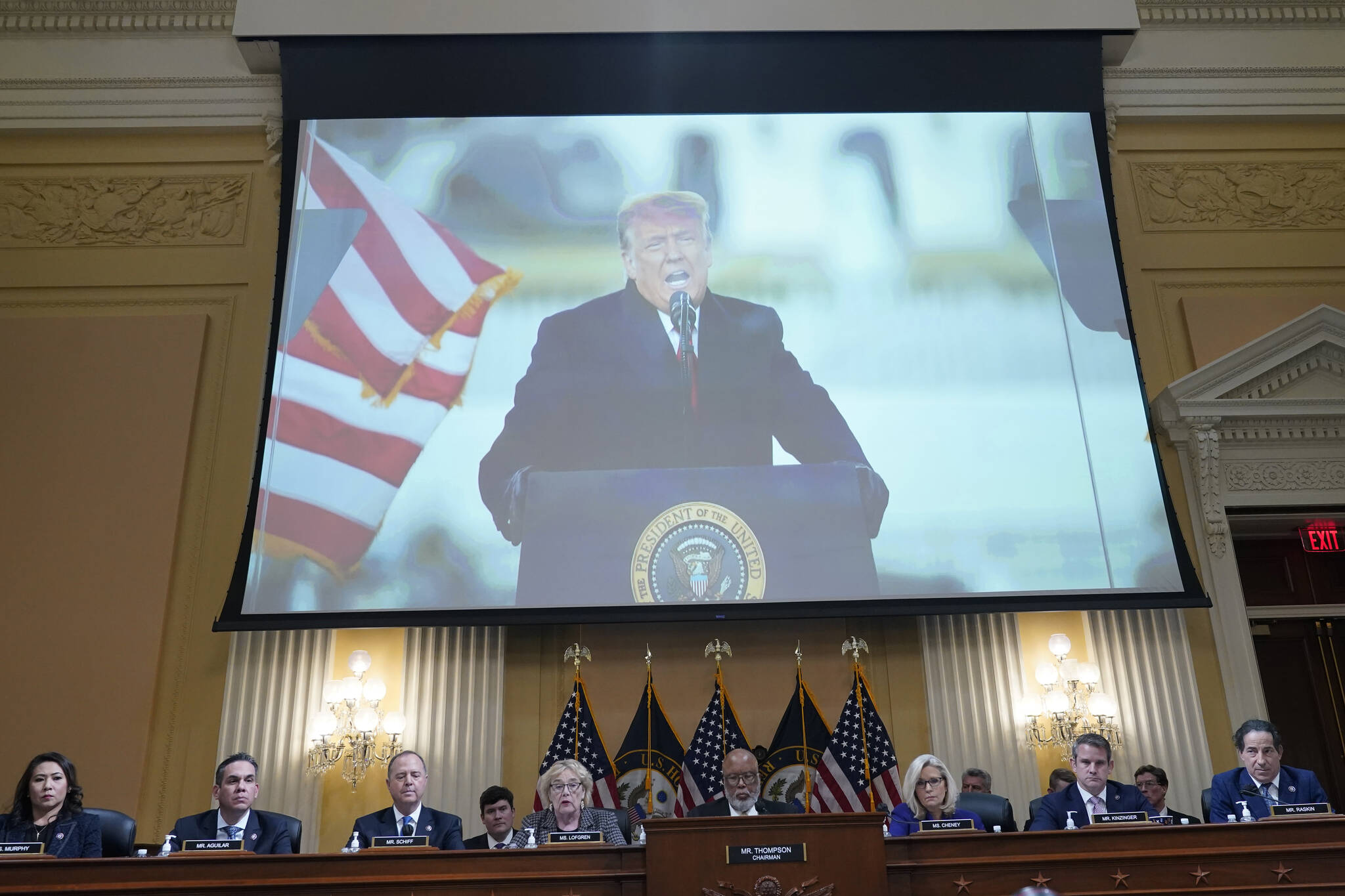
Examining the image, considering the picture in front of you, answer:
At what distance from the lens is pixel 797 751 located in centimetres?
657

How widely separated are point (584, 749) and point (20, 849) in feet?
9.72

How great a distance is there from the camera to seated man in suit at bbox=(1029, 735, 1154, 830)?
479cm

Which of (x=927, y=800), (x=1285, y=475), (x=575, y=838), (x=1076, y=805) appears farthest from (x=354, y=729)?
(x=1285, y=475)

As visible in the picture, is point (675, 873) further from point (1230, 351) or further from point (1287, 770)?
point (1230, 351)

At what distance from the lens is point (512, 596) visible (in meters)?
6.66

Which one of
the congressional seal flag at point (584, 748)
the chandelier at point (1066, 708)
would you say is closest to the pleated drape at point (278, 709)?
the congressional seal flag at point (584, 748)

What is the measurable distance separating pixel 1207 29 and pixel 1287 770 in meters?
5.88

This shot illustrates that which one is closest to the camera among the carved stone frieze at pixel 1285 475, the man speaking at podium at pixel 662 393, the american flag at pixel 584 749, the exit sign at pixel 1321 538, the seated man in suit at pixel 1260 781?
the seated man in suit at pixel 1260 781

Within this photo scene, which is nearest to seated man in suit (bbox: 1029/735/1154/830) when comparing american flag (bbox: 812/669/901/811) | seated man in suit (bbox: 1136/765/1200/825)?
seated man in suit (bbox: 1136/765/1200/825)

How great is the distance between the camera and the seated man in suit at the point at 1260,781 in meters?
4.73

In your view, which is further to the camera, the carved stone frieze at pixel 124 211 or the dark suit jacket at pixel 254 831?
the carved stone frieze at pixel 124 211

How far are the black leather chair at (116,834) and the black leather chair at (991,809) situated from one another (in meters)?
3.35

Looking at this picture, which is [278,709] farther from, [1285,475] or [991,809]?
[1285,475]

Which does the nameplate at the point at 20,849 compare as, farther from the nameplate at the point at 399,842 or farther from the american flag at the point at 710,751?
the american flag at the point at 710,751
